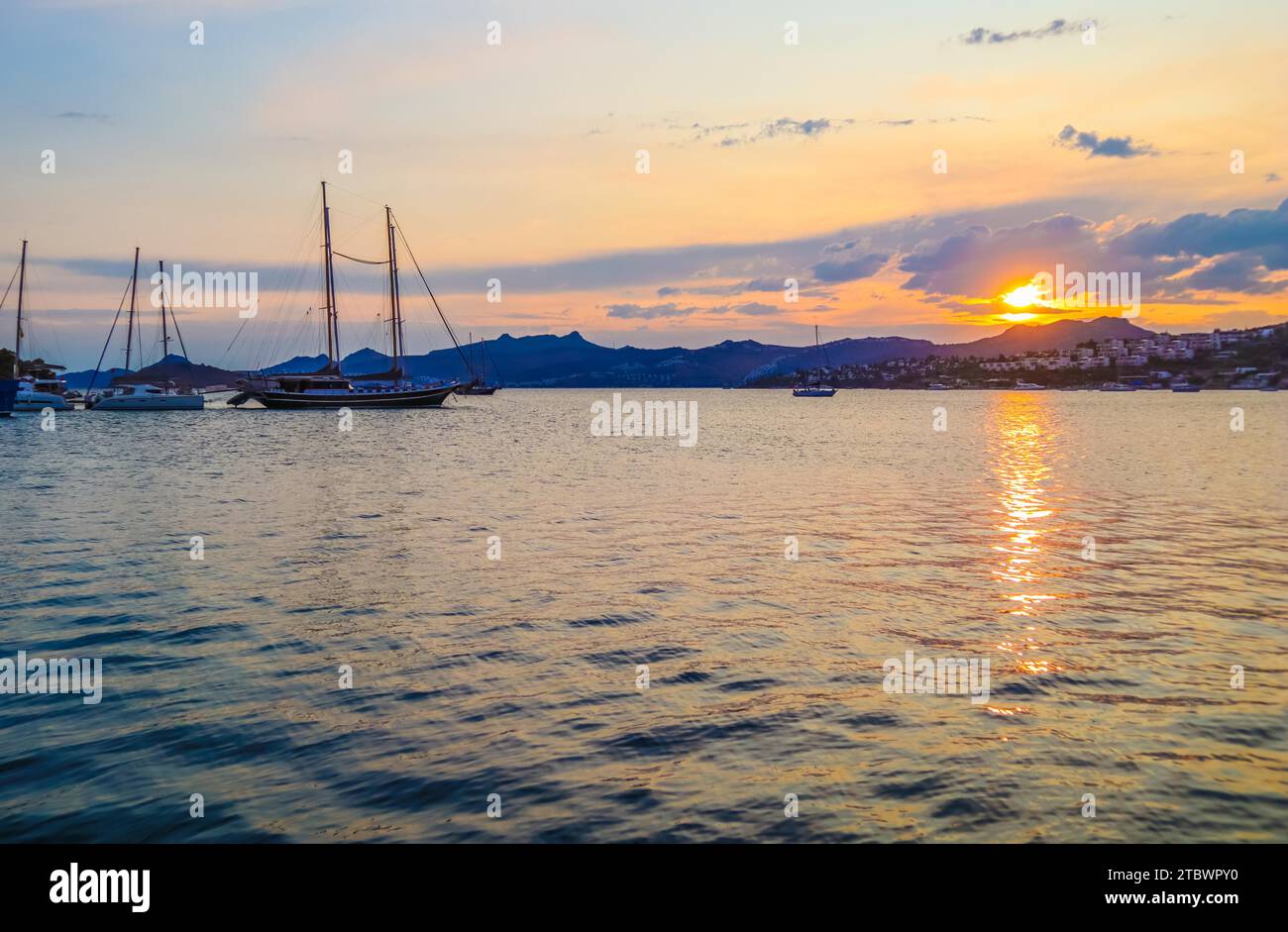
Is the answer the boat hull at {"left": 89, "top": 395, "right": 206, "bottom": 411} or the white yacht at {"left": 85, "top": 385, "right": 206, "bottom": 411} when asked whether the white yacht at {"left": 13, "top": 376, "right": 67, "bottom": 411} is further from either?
the white yacht at {"left": 85, "top": 385, "right": 206, "bottom": 411}

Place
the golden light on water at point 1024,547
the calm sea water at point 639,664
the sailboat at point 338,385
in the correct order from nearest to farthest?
the calm sea water at point 639,664, the golden light on water at point 1024,547, the sailboat at point 338,385

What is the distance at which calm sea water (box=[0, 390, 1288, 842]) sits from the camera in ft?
30.5

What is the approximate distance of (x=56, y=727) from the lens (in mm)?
11555

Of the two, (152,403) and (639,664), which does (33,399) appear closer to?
(152,403)

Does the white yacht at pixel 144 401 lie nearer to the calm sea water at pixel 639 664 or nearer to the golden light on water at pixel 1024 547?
the calm sea water at pixel 639 664

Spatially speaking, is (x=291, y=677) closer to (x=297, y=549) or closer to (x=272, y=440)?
(x=297, y=549)

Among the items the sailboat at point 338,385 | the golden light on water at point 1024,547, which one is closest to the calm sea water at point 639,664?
the golden light on water at point 1024,547

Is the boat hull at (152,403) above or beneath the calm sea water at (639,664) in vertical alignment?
above

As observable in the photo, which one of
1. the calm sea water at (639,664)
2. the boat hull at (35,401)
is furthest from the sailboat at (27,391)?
the calm sea water at (639,664)

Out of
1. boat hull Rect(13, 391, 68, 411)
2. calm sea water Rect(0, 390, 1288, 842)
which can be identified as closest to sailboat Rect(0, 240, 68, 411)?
boat hull Rect(13, 391, 68, 411)

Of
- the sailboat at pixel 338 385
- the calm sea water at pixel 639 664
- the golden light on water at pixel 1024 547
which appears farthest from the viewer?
the sailboat at pixel 338 385

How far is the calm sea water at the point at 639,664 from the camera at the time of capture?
928 centimetres

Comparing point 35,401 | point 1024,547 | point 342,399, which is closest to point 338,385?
point 342,399

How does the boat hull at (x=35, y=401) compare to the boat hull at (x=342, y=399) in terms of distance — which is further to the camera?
the boat hull at (x=342, y=399)
